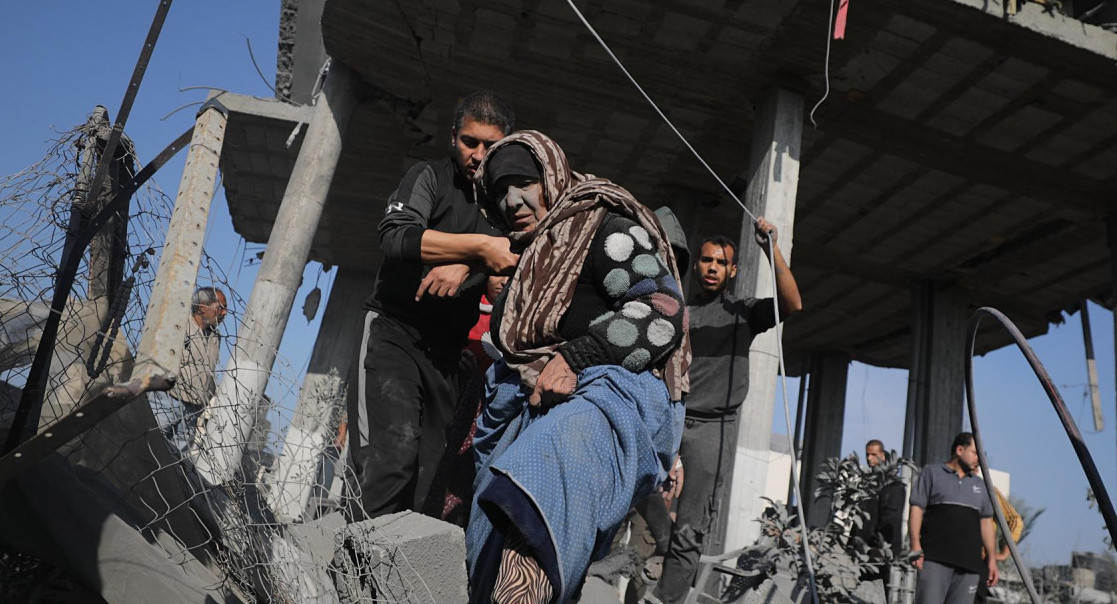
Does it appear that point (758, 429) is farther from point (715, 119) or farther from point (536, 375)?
point (536, 375)

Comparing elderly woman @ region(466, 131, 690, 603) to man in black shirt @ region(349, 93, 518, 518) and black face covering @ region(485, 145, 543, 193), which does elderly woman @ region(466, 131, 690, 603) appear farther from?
man in black shirt @ region(349, 93, 518, 518)

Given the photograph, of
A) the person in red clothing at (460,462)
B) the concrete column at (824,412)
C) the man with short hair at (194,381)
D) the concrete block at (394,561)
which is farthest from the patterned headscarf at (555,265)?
the concrete column at (824,412)

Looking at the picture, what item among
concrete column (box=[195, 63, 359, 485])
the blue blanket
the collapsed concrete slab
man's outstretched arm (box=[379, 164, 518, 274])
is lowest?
the collapsed concrete slab

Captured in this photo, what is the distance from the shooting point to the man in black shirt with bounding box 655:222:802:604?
464 centimetres

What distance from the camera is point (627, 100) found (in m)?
10.3

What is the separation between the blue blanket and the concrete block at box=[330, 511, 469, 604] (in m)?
0.44

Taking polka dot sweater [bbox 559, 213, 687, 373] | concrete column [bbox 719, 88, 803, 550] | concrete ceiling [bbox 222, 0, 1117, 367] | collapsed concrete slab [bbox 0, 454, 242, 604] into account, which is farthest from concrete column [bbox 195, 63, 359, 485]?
polka dot sweater [bbox 559, 213, 687, 373]

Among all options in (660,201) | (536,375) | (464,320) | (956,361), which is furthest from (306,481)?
(956,361)

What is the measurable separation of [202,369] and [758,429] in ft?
19.9

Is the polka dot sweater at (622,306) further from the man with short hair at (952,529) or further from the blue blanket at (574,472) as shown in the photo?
the man with short hair at (952,529)

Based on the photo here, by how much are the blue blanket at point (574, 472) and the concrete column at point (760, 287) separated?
18.6 feet

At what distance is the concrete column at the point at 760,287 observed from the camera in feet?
26.6

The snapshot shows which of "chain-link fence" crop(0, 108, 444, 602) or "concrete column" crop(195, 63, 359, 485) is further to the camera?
"concrete column" crop(195, 63, 359, 485)

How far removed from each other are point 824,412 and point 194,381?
1858 centimetres
